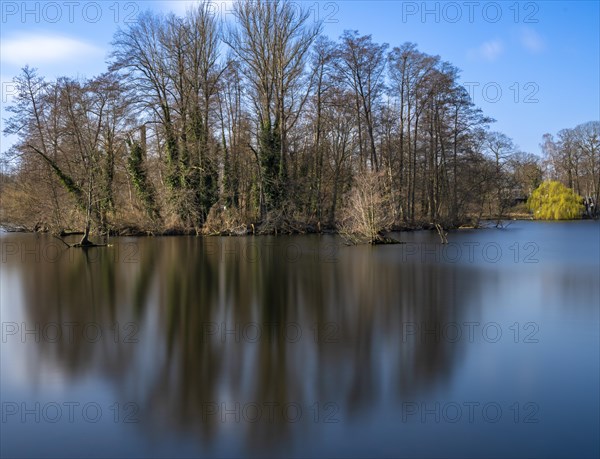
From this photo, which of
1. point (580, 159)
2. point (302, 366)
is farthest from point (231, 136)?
point (580, 159)

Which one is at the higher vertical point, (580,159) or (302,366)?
(580,159)

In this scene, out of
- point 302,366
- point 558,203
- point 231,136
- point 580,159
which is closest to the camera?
point 302,366

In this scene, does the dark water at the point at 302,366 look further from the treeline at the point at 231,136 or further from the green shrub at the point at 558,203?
the green shrub at the point at 558,203

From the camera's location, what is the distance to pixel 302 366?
6.68 m

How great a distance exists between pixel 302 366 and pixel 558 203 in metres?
55.5

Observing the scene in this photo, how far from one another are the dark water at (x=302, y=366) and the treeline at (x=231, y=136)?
1765 cm

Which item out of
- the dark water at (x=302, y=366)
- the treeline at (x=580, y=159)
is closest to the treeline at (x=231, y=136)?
the dark water at (x=302, y=366)

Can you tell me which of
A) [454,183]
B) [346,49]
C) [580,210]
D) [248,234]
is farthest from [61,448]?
[580,210]

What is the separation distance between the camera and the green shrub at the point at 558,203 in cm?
5400

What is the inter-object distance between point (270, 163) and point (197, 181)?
17.0ft

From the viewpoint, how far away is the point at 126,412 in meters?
5.32

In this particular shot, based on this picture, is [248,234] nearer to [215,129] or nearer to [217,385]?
[215,129]

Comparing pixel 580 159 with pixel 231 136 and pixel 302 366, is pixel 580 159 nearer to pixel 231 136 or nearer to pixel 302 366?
pixel 231 136

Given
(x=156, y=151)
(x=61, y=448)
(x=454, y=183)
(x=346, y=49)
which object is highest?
(x=346, y=49)
